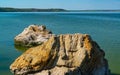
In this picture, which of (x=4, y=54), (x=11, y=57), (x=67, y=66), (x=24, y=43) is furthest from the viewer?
(x=24, y=43)

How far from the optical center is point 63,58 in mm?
20266

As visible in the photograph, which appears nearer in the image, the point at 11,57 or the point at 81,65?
the point at 81,65

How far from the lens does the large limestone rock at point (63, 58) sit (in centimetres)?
1995

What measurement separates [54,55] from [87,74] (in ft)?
6.78

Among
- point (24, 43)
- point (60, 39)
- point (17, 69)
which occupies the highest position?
point (60, 39)

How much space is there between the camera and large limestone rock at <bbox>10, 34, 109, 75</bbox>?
1995 centimetres

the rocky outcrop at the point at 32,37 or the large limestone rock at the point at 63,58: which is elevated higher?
the large limestone rock at the point at 63,58

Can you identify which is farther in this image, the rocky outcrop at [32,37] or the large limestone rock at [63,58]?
the rocky outcrop at [32,37]

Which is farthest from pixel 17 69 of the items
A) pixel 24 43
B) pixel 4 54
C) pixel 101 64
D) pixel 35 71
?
pixel 24 43

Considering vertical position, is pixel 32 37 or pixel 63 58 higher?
pixel 63 58

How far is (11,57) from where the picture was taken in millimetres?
28844

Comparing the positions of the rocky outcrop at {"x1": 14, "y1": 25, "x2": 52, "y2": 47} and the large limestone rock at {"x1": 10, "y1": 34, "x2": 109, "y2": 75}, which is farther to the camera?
the rocky outcrop at {"x1": 14, "y1": 25, "x2": 52, "y2": 47}

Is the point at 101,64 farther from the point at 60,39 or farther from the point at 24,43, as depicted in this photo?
the point at 24,43

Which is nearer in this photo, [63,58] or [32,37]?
[63,58]
